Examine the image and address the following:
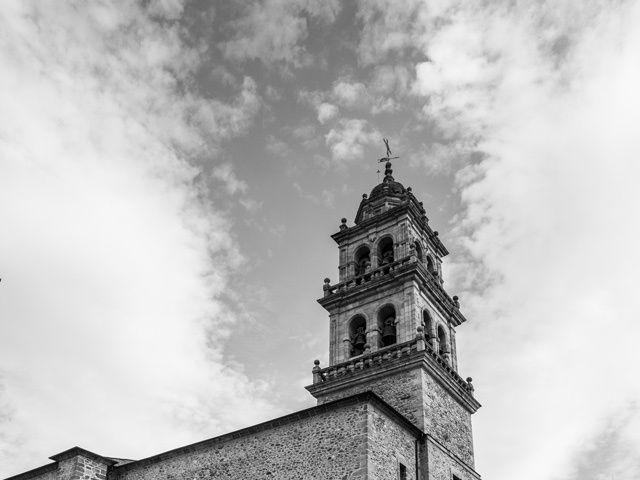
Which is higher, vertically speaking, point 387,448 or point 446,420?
point 446,420

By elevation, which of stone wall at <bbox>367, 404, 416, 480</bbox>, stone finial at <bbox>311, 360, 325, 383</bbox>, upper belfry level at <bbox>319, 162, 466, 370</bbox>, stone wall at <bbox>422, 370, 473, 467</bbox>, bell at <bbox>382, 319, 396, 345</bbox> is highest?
upper belfry level at <bbox>319, 162, 466, 370</bbox>

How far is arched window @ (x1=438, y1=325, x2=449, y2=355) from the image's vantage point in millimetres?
25837

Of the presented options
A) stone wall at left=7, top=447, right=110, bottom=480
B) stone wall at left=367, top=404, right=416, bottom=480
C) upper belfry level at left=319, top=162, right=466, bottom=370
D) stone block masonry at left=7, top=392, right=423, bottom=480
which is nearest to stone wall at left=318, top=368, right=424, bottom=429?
stone block masonry at left=7, top=392, right=423, bottom=480

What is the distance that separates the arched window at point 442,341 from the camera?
25837mm

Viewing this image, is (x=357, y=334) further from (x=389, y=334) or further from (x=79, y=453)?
(x=79, y=453)

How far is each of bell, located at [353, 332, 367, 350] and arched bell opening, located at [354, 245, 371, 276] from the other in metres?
2.85

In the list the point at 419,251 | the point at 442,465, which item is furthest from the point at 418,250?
the point at 442,465

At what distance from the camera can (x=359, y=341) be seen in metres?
25.6

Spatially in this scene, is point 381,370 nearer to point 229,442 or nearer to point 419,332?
point 419,332

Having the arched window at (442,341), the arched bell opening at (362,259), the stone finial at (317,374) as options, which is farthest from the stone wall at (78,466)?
the arched window at (442,341)

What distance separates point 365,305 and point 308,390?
371 cm

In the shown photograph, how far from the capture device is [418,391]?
21969 millimetres

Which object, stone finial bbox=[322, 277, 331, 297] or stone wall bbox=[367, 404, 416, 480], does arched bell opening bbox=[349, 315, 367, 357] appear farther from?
stone wall bbox=[367, 404, 416, 480]

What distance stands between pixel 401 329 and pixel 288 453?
658cm
